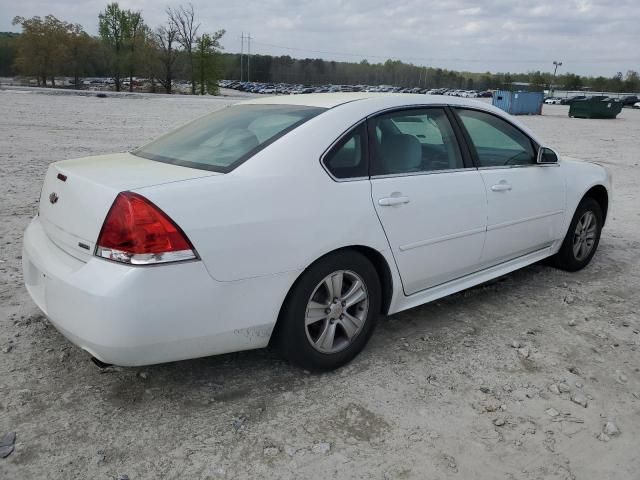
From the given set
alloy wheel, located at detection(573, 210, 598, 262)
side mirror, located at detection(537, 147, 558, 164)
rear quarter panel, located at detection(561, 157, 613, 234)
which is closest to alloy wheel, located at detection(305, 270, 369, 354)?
side mirror, located at detection(537, 147, 558, 164)

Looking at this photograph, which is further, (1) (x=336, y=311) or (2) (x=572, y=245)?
(2) (x=572, y=245)

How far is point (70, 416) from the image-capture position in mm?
2639

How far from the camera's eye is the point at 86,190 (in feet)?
8.49

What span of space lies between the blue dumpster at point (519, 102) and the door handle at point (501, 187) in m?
37.6

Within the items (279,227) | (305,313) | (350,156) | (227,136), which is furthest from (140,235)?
(350,156)

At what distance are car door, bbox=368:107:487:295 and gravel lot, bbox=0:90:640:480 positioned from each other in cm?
52

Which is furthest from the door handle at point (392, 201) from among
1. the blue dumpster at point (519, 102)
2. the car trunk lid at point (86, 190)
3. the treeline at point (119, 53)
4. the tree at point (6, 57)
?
the tree at point (6, 57)

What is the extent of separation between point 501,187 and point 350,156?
136cm

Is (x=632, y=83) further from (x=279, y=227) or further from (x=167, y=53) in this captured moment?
(x=279, y=227)

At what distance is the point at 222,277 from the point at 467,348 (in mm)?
1763

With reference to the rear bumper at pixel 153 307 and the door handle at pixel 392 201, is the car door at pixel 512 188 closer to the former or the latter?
the door handle at pixel 392 201

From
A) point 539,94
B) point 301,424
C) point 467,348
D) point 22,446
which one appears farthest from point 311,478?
point 539,94

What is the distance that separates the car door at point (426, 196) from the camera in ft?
10.4

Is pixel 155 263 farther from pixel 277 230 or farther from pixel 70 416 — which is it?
pixel 70 416
